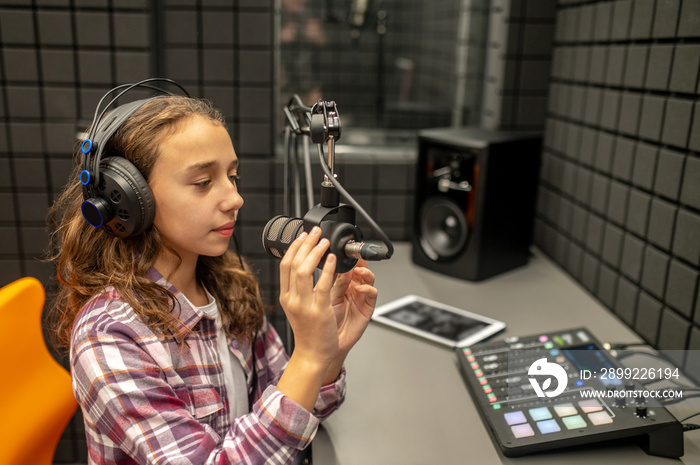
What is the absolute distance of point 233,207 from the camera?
903mm

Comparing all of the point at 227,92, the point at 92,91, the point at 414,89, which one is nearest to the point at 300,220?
the point at 227,92

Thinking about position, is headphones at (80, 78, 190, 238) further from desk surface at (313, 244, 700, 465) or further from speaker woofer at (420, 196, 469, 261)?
speaker woofer at (420, 196, 469, 261)

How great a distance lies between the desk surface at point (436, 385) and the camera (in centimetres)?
91

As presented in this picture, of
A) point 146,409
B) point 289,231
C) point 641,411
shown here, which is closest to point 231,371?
point 146,409

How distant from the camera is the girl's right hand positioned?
0.74 m

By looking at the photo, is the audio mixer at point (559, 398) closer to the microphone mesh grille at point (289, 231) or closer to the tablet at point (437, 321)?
the tablet at point (437, 321)

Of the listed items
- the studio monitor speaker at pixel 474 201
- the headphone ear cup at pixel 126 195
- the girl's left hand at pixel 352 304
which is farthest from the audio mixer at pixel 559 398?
the headphone ear cup at pixel 126 195

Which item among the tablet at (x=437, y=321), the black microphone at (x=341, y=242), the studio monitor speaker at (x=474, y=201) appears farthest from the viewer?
the studio monitor speaker at (x=474, y=201)

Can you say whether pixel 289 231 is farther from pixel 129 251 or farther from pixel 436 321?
pixel 436 321

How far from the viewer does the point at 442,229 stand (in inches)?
68.8

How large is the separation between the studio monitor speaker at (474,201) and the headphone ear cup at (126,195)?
1.00 meters

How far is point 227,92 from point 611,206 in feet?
4.03

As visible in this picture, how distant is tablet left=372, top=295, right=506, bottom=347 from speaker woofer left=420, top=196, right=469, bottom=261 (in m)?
0.25

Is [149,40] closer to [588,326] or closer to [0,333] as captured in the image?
[0,333]
